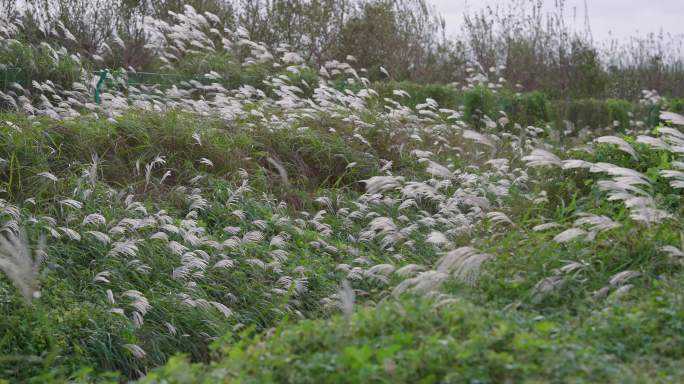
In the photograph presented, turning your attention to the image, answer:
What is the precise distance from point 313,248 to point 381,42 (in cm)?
1199

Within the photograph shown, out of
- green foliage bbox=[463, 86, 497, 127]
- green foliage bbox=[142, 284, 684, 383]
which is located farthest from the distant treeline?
green foliage bbox=[142, 284, 684, 383]

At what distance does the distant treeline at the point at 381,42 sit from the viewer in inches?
569

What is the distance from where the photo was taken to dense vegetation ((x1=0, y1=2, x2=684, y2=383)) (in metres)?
3.61

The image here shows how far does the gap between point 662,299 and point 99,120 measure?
242 inches

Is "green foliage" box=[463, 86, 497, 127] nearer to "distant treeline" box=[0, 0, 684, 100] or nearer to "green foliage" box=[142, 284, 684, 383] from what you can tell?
"distant treeline" box=[0, 0, 684, 100]

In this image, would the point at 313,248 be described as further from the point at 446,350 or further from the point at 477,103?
the point at 477,103

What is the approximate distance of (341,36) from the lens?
18.5 m

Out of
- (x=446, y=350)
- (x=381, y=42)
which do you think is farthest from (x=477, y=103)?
(x=446, y=350)

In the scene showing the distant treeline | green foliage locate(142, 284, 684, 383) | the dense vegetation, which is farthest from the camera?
the distant treeline

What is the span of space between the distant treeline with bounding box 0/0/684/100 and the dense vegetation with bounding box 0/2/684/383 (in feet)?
8.97

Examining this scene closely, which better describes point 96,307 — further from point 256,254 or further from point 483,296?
point 483,296

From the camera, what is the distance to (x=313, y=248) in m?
7.66

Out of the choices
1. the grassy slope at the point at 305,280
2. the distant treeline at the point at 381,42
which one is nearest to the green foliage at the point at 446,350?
the grassy slope at the point at 305,280

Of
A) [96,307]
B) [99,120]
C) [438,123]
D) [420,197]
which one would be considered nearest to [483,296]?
[96,307]
